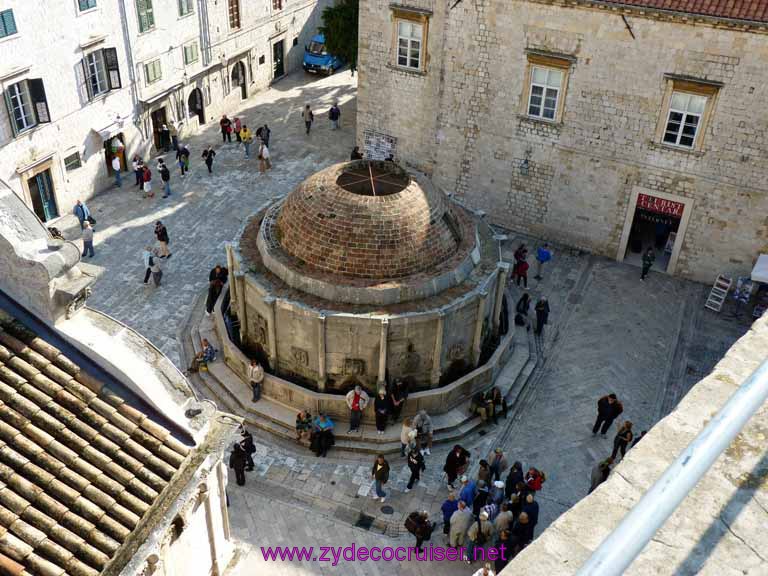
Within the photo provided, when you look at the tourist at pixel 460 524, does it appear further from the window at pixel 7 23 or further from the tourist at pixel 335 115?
the tourist at pixel 335 115

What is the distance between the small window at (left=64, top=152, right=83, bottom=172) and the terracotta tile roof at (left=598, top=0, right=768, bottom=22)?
19.9 meters

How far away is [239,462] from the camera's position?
Answer: 1656 centimetres

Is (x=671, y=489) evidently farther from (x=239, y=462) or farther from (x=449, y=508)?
(x=239, y=462)

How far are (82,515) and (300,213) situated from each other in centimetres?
1110

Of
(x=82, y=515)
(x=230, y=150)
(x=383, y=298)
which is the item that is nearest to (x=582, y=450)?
(x=383, y=298)

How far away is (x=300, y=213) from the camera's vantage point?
748 inches

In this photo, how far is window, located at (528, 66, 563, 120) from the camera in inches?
966

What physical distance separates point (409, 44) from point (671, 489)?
25.2m

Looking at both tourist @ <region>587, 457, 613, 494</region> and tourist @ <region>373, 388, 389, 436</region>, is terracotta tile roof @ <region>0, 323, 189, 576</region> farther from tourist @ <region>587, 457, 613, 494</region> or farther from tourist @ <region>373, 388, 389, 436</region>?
tourist @ <region>587, 457, 613, 494</region>

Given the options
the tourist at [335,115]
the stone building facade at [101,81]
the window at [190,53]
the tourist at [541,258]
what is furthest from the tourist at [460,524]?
the window at [190,53]

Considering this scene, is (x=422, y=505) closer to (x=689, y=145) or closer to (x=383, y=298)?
(x=383, y=298)

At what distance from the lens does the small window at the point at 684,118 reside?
22.7m

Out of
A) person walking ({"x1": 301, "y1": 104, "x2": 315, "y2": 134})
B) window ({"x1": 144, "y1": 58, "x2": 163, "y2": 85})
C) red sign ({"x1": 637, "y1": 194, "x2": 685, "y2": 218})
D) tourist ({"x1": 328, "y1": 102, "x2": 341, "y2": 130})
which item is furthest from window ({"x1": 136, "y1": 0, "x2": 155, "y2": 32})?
red sign ({"x1": 637, "y1": 194, "x2": 685, "y2": 218})

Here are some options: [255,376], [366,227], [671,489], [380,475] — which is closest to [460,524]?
[380,475]
